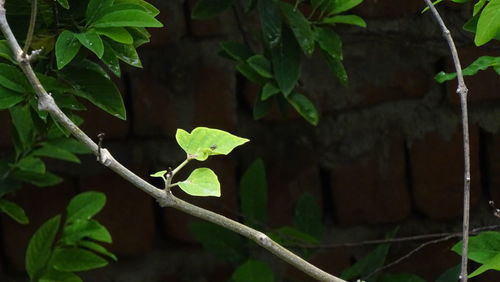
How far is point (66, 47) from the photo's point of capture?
0.90 m

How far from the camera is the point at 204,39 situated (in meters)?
1.34

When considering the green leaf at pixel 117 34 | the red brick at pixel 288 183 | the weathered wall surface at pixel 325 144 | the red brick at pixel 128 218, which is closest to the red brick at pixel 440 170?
the weathered wall surface at pixel 325 144

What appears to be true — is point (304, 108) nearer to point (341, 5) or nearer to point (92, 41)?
point (341, 5)

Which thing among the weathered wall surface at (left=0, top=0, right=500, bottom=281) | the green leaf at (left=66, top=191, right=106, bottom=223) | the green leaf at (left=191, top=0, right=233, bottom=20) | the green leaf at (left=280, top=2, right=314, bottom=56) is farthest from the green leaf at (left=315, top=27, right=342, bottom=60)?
the green leaf at (left=66, top=191, right=106, bottom=223)

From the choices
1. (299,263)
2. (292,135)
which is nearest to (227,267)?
(292,135)

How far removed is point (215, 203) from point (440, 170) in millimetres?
318

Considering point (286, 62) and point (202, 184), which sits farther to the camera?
point (286, 62)

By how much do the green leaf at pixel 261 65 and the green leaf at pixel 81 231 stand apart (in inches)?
10.1

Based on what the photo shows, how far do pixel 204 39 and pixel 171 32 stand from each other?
A: 46 mm

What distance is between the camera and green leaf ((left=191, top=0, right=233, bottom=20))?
A: 1142mm

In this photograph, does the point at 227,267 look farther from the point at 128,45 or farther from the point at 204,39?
the point at 128,45

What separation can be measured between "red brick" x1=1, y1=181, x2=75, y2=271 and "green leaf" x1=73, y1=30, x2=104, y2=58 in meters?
0.48

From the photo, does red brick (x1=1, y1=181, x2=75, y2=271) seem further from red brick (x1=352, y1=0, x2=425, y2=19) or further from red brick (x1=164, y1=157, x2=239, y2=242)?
red brick (x1=352, y1=0, x2=425, y2=19)

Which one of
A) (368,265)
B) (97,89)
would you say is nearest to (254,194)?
(368,265)
